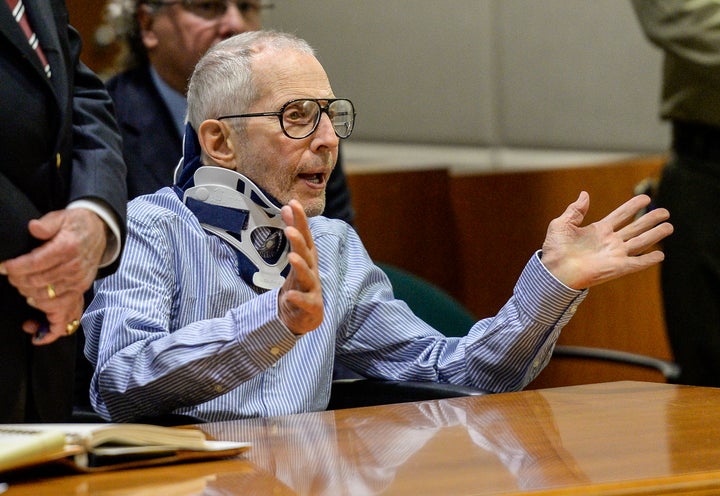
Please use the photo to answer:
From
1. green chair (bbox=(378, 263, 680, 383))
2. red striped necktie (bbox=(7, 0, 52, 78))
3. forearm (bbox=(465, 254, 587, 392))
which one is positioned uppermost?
red striped necktie (bbox=(7, 0, 52, 78))

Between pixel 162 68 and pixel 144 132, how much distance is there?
0.27 m

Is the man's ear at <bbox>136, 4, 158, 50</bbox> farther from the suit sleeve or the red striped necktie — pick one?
the red striped necktie

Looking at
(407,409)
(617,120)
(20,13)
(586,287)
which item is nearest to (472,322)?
(586,287)

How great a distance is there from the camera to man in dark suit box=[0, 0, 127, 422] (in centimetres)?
146

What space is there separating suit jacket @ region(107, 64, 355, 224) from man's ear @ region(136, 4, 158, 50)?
56 millimetres

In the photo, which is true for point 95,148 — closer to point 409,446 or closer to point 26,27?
point 26,27

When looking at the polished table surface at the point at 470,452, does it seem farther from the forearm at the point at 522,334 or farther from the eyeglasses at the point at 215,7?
the eyeglasses at the point at 215,7

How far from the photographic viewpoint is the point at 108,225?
1549 millimetres

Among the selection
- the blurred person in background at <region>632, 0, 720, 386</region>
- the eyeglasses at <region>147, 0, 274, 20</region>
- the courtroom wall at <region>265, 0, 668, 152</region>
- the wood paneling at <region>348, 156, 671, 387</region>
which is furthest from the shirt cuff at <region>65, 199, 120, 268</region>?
the courtroom wall at <region>265, 0, 668, 152</region>

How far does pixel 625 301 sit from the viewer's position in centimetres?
335

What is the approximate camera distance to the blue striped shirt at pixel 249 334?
1.64 meters

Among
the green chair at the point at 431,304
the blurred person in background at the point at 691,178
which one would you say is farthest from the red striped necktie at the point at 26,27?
the blurred person in background at the point at 691,178

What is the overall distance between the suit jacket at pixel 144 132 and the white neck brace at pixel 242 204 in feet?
1.17

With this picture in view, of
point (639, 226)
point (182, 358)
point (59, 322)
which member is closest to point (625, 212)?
point (639, 226)
